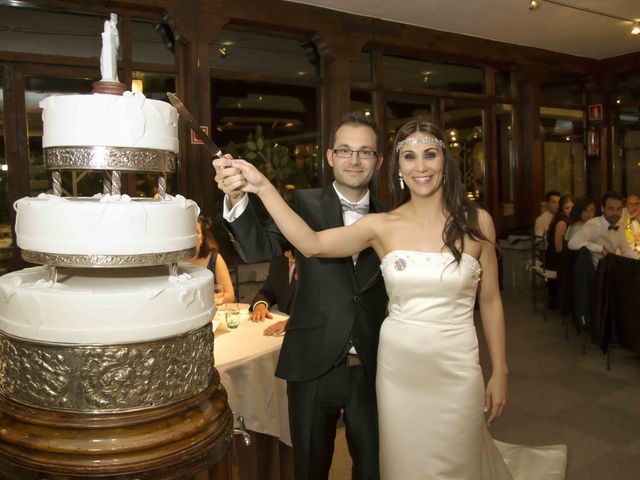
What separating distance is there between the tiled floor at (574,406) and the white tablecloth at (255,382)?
0.68 m

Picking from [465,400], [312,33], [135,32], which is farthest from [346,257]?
[312,33]

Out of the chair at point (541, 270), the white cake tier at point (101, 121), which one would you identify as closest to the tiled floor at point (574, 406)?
the chair at point (541, 270)

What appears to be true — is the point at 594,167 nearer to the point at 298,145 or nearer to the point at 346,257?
the point at 298,145

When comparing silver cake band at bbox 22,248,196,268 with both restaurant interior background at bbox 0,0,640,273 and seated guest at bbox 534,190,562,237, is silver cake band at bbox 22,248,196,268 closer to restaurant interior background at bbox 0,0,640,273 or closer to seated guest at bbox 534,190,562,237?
restaurant interior background at bbox 0,0,640,273

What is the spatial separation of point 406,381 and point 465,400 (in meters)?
0.21

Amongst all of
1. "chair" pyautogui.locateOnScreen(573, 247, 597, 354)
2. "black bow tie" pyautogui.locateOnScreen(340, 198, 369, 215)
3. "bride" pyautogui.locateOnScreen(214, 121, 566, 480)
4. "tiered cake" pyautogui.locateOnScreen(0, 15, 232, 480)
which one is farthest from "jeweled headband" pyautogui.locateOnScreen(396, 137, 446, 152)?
"chair" pyautogui.locateOnScreen(573, 247, 597, 354)

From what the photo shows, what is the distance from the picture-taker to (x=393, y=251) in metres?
2.07

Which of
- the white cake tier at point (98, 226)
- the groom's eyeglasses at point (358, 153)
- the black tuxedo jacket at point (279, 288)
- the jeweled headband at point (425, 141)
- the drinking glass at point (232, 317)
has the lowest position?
the drinking glass at point (232, 317)

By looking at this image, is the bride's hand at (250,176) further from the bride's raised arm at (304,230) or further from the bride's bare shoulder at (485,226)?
the bride's bare shoulder at (485,226)

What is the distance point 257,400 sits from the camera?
2480 mm

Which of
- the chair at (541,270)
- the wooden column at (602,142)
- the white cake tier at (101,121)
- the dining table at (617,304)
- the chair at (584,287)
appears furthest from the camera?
the wooden column at (602,142)

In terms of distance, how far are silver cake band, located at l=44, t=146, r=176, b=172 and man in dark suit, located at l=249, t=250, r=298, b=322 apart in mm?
1765

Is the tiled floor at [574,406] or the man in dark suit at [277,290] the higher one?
the man in dark suit at [277,290]

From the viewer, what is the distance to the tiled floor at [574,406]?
10.6 feet
